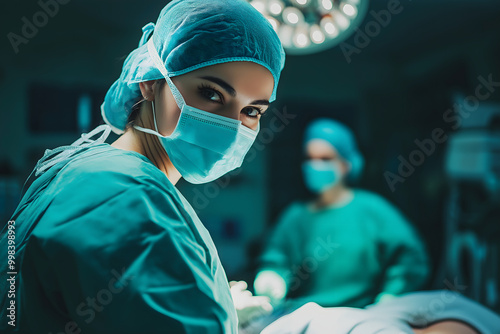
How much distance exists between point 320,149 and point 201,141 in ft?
6.92

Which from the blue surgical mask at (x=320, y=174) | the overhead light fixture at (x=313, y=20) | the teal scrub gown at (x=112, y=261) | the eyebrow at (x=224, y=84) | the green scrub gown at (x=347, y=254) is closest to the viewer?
the teal scrub gown at (x=112, y=261)

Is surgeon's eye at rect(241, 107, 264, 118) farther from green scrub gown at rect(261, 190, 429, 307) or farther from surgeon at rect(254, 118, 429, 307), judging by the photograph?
green scrub gown at rect(261, 190, 429, 307)

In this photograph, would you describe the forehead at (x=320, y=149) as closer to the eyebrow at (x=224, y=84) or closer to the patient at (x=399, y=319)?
the patient at (x=399, y=319)

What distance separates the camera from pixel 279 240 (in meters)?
2.86

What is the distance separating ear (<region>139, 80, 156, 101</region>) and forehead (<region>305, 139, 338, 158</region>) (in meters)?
2.10

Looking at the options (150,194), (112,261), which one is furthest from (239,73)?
(112,261)

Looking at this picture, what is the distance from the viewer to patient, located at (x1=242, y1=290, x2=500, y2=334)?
3.50ft

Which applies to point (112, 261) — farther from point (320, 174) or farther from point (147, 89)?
point (320, 174)

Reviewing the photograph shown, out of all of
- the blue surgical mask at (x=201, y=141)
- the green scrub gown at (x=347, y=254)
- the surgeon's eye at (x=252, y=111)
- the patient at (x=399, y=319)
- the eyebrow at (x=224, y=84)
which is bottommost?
the green scrub gown at (x=347, y=254)

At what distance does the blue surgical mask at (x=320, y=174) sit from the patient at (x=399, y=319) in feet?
4.70

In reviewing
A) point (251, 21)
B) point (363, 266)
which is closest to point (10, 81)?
point (251, 21)

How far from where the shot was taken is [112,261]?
30.9 inches

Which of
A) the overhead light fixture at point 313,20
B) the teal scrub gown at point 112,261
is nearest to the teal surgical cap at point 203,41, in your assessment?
the teal scrub gown at point 112,261

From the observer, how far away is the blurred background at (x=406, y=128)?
107 inches
